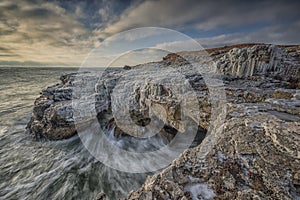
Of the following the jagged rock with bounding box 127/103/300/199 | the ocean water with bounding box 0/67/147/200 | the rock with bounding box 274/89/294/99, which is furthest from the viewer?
the ocean water with bounding box 0/67/147/200

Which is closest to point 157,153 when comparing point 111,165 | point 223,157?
point 111,165

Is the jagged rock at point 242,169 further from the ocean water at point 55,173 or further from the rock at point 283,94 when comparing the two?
the ocean water at point 55,173

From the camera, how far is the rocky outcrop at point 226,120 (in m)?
2.78

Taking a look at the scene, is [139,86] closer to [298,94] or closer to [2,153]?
[298,94]

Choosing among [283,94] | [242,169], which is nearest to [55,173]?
[242,169]

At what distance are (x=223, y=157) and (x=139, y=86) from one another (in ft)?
23.8

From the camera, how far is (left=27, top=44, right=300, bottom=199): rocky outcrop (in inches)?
109

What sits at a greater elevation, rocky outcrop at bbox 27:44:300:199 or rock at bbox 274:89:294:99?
rock at bbox 274:89:294:99

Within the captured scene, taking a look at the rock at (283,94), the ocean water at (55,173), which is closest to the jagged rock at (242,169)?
the rock at (283,94)

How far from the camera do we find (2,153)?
27.9ft

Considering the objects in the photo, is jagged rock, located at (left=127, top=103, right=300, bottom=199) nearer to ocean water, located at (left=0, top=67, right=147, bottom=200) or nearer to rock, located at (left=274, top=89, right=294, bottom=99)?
rock, located at (left=274, top=89, right=294, bottom=99)

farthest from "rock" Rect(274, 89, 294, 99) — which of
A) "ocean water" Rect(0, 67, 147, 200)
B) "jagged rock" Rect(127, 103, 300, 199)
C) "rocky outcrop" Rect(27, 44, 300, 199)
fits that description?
"ocean water" Rect(0, 67, 147, 200)

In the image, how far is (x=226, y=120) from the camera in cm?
452

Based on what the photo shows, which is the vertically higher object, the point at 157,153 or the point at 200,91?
the point at 200,91
